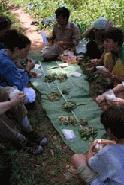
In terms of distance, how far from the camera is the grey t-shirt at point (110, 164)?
147 inches

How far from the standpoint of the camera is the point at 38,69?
748 centimetres

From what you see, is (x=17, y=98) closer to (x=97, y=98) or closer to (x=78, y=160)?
(x=78, y=160)

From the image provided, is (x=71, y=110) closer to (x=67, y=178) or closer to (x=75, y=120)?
(x=75, y=120)

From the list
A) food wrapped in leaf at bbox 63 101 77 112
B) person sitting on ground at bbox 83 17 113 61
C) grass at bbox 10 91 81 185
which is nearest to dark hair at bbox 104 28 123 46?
person sitting on ground at bbox 83 17 113 61

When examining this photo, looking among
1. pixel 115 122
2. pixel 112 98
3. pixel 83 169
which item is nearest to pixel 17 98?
pixel 83 169

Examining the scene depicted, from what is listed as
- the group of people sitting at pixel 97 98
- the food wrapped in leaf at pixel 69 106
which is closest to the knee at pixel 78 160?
the group of people sitting at pixel 97 98

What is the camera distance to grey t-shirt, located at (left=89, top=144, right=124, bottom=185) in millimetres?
3738

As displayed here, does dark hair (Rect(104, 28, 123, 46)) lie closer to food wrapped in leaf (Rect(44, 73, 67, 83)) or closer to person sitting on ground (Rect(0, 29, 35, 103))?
food wrapped in leaf (Rect(44, 73, 67, 83))

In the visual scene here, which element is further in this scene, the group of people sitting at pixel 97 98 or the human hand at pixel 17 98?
the human hand at pixel 17 98

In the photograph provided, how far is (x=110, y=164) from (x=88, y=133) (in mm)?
1603

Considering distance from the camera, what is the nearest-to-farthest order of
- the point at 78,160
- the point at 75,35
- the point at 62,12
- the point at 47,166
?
Result: 1. the point at 78,160
2. the point at 47,166
3. the point at 62,12
4. the point at 75,35

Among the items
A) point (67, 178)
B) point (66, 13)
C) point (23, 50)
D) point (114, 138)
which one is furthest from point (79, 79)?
point (114, 138)

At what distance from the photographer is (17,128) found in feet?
17.1

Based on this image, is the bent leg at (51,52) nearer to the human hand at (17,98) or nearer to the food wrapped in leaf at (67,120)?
the food wrapped in leaf at (67,120)
